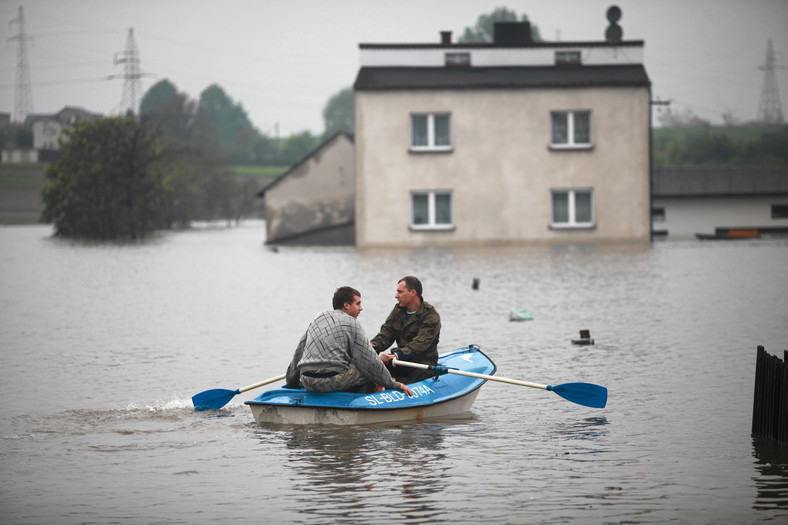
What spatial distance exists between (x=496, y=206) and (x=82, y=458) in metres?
37.5

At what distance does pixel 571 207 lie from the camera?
46812mm

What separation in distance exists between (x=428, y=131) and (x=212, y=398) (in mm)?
35518

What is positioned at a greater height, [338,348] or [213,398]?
[338,348]

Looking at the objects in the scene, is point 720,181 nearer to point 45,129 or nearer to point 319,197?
point 319,197

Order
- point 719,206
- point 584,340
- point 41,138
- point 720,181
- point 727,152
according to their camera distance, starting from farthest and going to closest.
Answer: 1. point 41,138
2. point 727,152
3. point 720,181
4. point 719,206
5. point 584,340

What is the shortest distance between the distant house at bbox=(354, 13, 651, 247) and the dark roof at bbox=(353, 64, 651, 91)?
0.37 feet

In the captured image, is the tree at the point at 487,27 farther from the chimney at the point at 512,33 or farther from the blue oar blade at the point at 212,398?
the blue oar blade at the point at 212,398

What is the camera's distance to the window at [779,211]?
57375mm

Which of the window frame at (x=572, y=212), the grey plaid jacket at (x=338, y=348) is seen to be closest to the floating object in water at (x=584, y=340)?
the grey plaid jacket at (x=338, y=348)

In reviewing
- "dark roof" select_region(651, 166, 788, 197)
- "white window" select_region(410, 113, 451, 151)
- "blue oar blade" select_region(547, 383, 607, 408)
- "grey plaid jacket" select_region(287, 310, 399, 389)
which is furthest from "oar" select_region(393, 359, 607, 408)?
"dark roof" select_region(651, 166, 788, 197)

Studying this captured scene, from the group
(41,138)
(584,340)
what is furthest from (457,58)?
(41,138)

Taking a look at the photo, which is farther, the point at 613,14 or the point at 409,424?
the point at 613,14

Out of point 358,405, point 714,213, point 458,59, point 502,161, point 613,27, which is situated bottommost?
point 358,405

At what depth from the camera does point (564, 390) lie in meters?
12.1
